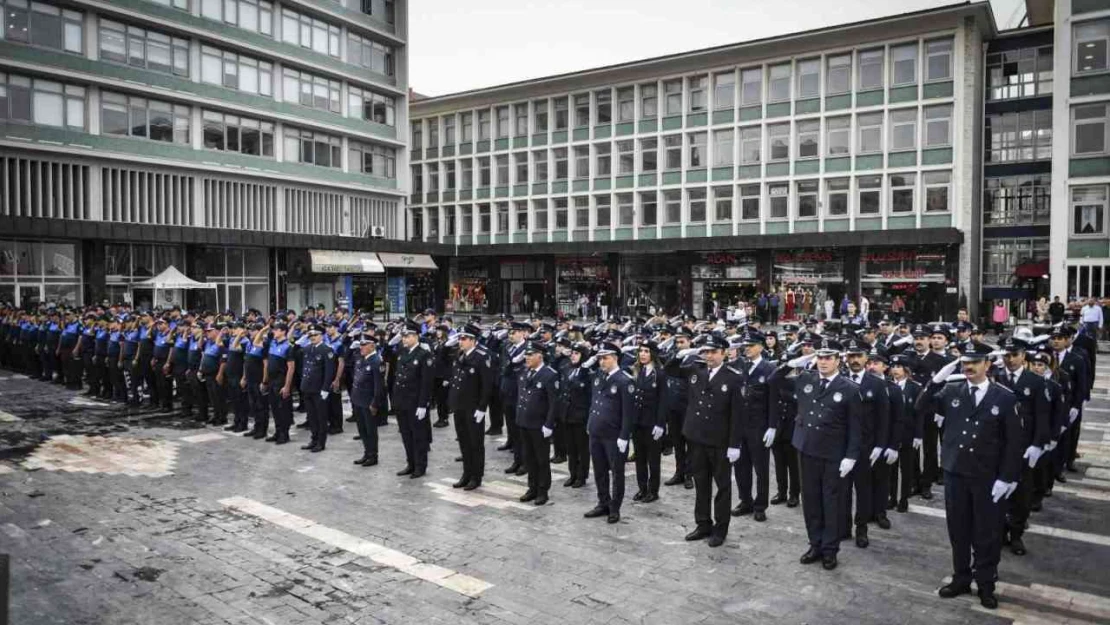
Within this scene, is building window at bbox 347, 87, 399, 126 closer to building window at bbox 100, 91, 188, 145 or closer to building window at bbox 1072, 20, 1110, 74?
building window at bbox 100, 91, 188, 145

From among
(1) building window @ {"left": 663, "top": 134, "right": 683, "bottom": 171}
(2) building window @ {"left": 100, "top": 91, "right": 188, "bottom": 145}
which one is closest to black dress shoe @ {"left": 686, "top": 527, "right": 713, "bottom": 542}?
(2) building window @ {"left": 100, "top": 91, "right": 188, "bottom": 145}

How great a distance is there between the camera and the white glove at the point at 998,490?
671cm

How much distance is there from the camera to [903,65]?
38.7 meters

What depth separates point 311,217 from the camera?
4512 cm

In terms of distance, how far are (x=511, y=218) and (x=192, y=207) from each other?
67.3ft

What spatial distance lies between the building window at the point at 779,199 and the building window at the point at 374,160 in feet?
78.3

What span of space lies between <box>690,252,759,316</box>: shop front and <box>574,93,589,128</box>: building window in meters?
11.7

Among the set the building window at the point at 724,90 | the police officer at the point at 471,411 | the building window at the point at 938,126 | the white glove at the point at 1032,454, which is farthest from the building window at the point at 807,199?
the white glove at the point at 1032,454

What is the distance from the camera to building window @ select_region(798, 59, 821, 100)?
41.0m

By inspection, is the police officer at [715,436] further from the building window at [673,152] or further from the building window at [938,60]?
the building window at [673,152]

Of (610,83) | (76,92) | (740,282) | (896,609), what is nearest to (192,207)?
(76,92)

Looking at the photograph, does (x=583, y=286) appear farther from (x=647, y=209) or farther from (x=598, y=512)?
(x=598, y=512)

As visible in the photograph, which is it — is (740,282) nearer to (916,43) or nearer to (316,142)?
(916,43)

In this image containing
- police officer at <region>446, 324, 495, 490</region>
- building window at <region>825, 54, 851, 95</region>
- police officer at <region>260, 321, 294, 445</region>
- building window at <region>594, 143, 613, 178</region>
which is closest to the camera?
police officer at <region>446, 324, 495, 490</region>
